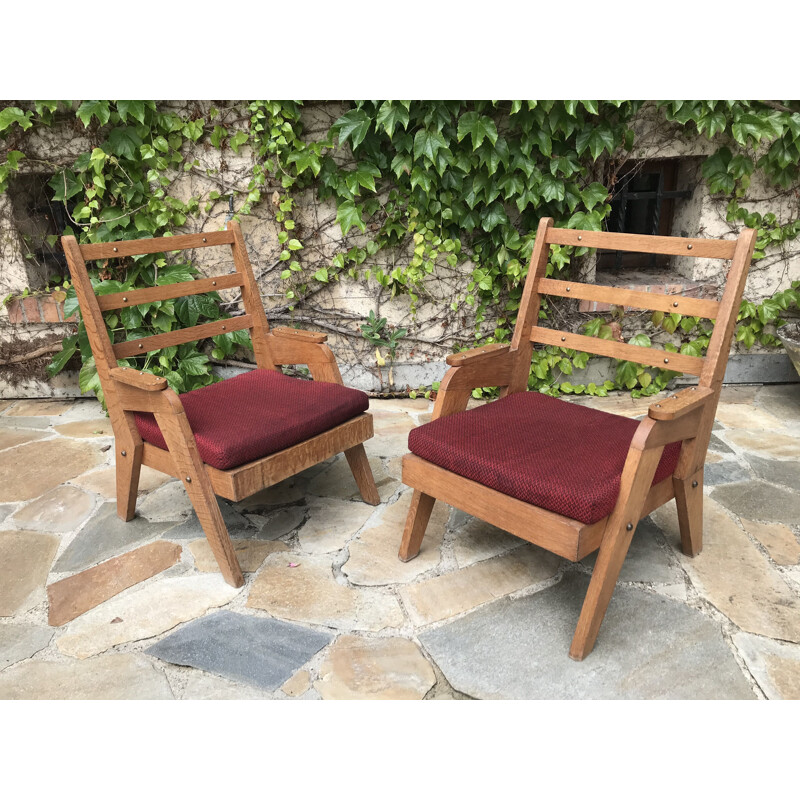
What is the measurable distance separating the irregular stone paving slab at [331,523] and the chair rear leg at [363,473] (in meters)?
0.04

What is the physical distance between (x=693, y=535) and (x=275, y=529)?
1523mm

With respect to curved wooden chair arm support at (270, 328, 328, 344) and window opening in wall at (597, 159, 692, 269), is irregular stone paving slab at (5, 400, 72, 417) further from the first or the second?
window opening in wall at (597, 159, 692, 269)

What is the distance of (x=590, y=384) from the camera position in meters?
3.82

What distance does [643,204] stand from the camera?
416 centimetres

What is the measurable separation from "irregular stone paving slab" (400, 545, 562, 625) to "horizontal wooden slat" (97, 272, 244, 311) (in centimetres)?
138

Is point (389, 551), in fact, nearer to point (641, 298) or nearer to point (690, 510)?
point (690, 510)

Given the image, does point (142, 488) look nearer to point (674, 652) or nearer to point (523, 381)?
point (523, 381)

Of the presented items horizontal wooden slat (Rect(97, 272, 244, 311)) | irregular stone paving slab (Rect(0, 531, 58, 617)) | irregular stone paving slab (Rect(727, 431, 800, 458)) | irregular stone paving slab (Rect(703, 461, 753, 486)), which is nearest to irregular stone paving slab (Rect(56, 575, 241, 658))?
irregular stone paving slab (Rect(0, 531, 58, 617))

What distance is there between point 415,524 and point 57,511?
1.53 metres

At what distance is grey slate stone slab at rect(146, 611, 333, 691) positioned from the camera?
1.76 m

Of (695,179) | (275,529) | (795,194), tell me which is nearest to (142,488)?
(275,529)

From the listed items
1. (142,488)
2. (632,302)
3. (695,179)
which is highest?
(695,179)

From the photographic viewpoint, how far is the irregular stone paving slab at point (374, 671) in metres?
1.68

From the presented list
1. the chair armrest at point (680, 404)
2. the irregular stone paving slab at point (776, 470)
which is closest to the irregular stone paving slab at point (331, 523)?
the chair armrest at point (680, 404)
